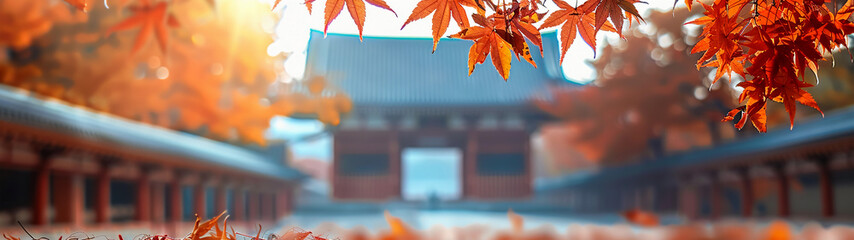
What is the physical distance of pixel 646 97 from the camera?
14.3 metres

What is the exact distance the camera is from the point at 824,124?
914 centimetres

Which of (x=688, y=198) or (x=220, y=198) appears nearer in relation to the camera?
(x=220, y=198)

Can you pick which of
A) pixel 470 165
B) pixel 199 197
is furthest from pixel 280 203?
pixel 199 197

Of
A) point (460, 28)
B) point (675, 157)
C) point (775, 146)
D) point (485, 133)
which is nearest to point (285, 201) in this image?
point (485, 133)

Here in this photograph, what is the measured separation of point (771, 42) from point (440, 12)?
68 centimetres

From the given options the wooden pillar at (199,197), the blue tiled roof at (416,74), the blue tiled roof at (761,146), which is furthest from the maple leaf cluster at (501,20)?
the blue tiled roof at (416,74)

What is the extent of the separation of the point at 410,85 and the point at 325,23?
17.9 m

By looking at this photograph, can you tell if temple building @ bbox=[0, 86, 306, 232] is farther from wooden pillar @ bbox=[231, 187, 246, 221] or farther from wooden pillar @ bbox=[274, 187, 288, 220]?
wooden pillar @ bbox=[274, 187, 288, 220]

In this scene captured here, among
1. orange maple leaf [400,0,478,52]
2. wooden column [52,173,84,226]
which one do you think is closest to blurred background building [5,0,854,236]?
wooden column [52,173,84,226]

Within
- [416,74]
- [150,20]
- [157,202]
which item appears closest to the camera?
[150,20]

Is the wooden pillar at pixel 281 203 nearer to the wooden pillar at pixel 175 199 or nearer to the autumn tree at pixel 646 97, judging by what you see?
the autumn tree at pixel 646 97

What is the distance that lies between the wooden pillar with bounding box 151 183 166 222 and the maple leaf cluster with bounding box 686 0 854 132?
9398mm

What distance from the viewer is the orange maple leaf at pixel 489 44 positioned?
1.30 m

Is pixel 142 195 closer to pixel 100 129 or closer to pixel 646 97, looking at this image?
pixel 100 129
